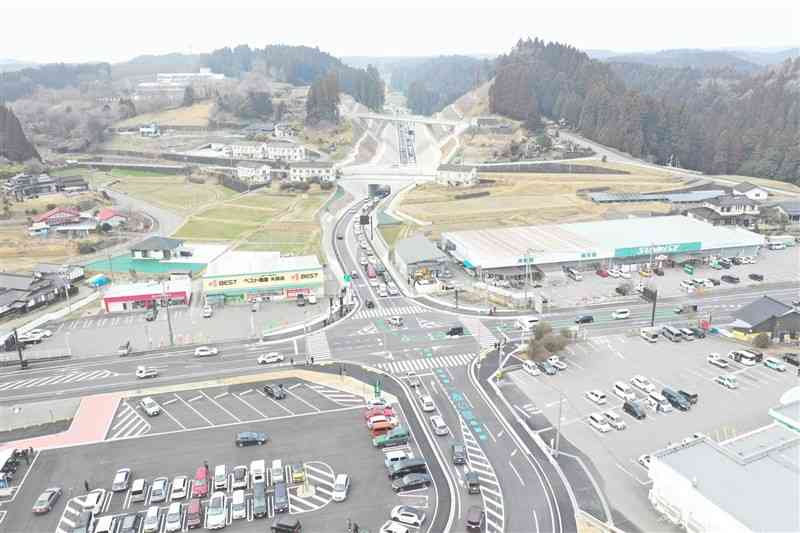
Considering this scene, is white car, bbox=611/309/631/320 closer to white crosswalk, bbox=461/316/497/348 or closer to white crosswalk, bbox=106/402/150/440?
white crosswalk, bbox=461/316/497/348

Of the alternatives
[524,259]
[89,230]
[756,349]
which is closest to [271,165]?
[89,230]

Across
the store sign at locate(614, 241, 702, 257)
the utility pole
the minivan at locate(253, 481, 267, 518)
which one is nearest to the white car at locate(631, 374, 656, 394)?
the minivan at locate(253, 481, 267, 518)

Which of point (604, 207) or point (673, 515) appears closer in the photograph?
point (673, 515)

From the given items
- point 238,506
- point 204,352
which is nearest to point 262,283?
point 204,352

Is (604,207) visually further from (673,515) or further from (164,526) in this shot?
(164,526)

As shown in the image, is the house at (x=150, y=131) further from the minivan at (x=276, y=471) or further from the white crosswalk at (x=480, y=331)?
the minivan at (x=276, y=471)
